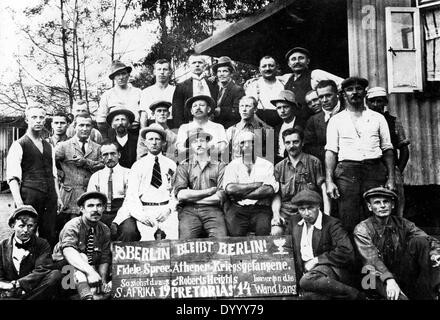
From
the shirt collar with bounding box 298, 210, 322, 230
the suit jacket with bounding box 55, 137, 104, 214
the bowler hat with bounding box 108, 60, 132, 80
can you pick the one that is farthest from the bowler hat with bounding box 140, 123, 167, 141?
the shirt collar with bounding box 298, 210, 322, 230

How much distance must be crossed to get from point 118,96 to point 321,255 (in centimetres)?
306

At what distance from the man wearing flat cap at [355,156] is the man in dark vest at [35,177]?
10.4 feet

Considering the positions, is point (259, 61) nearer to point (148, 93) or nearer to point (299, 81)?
point (299, 81)

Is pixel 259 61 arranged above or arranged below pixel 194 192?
above

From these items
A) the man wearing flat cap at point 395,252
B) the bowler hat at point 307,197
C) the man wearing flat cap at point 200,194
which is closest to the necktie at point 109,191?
the man wearing flat cap at point 200,194

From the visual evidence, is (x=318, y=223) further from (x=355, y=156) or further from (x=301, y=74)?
(x=301, y=74)

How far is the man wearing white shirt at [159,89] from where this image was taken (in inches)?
260

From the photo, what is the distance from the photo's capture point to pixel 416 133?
642 cm

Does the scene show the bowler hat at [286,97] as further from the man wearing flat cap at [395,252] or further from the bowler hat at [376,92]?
the man wearing flat cap at [395,252]

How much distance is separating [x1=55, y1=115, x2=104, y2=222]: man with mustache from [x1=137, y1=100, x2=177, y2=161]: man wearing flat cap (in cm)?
52

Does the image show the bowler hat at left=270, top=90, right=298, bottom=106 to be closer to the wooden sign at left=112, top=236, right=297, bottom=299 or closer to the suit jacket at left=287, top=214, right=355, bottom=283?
the suit jacket at left=287, top=214, right=355, bottom=283

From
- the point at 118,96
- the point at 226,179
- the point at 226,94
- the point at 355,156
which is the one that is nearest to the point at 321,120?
the point at 355,156
